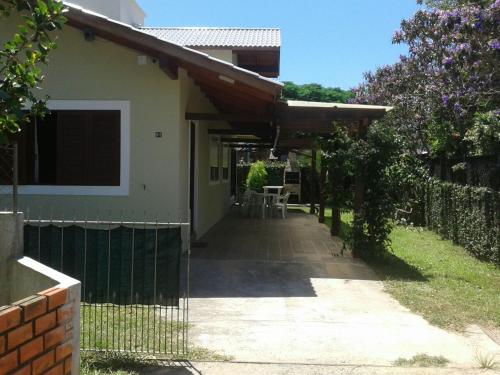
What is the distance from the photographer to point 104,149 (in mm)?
9070

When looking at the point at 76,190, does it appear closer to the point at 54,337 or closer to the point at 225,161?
the point at 54,337

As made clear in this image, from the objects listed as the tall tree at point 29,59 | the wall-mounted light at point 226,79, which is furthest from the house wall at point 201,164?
the tall tree at point 29,59

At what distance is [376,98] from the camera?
20422 mm

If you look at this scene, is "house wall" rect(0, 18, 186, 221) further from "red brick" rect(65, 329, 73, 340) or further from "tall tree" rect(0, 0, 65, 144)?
"red brick" rect(65, 329, 73, 340)

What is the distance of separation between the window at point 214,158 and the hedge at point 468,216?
576cm

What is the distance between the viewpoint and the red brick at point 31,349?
2.83m

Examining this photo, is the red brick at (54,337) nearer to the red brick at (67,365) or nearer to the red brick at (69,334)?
the red brick at (69,334)

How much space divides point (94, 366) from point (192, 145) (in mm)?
7009

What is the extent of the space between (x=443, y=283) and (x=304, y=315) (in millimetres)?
2769

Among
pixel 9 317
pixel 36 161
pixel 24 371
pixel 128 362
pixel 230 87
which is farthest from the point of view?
pixel 230 87

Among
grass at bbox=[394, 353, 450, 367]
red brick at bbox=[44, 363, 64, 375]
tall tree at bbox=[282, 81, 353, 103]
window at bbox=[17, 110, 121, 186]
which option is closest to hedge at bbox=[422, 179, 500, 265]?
grass at bbox=[394, 353, 450, 367]

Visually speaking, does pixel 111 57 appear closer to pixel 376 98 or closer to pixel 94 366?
pixel 94 366

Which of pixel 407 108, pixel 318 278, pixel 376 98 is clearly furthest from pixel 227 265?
pixel 376 98

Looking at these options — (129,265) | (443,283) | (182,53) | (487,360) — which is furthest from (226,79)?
(487,360)
